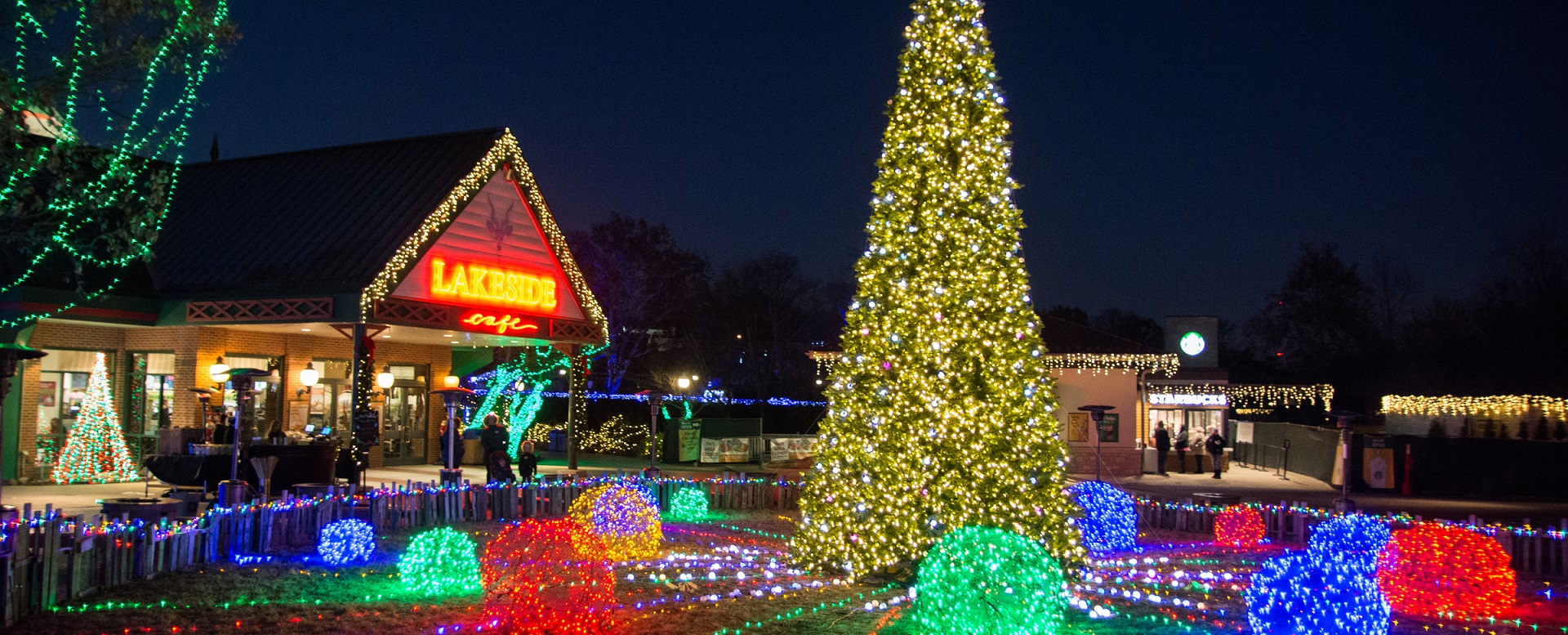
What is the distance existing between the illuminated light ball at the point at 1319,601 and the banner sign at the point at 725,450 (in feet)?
80.1

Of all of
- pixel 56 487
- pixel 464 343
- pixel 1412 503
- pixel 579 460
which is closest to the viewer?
pixel 56 487

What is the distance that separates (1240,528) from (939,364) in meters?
6.62

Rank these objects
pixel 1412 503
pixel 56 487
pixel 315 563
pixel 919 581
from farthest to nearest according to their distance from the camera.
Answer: pixel 1412 503
pixel 56 487
pixel 315 563
pixel 919 581

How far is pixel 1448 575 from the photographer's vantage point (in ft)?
33.4

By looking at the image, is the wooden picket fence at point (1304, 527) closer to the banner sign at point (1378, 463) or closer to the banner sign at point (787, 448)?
the banner sign at point (1378, 463)

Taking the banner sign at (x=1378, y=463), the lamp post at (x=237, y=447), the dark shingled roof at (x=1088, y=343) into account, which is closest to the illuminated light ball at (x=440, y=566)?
the lamp post at (x=237, y=447)

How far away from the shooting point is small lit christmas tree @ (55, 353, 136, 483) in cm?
2020

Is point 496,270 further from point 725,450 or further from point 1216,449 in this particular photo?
point 1216,449

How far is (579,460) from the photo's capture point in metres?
31.9

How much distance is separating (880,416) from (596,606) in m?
3.46

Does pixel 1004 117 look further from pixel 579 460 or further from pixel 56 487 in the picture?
pixel 579 460

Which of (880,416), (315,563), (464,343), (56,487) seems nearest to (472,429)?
(464,343)

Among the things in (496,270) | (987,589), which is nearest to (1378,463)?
(496,270)

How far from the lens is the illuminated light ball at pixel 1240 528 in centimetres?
1441
